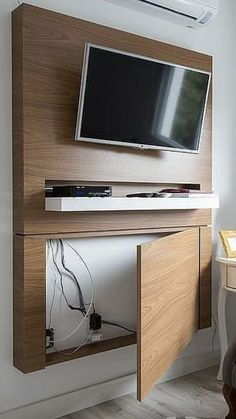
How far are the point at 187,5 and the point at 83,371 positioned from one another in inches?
76.2

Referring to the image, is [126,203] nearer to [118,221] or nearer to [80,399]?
[118,221]

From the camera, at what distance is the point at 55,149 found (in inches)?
79.9

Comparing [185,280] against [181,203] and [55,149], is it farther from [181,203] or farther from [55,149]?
[55,149]

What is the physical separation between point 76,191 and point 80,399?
1049 mm

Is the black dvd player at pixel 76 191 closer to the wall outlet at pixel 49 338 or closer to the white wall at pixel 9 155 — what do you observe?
the white wall at pixel 9 155

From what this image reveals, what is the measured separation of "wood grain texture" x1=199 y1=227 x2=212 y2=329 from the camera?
2676 mm

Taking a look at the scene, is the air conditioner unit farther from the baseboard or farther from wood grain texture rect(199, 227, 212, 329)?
the baseboard

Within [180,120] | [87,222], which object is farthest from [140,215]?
[180,120]

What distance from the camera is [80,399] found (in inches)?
88.3

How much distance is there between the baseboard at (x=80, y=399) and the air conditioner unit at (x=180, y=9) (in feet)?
6.34

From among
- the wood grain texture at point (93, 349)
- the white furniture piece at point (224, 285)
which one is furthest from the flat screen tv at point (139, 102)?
the wood grain texture at point (93, 349)

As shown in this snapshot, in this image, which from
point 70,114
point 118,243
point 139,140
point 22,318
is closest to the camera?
point 22,318

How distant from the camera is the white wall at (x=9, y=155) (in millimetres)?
1977

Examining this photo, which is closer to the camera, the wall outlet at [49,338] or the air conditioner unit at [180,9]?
the wall outlet at [49,338]
